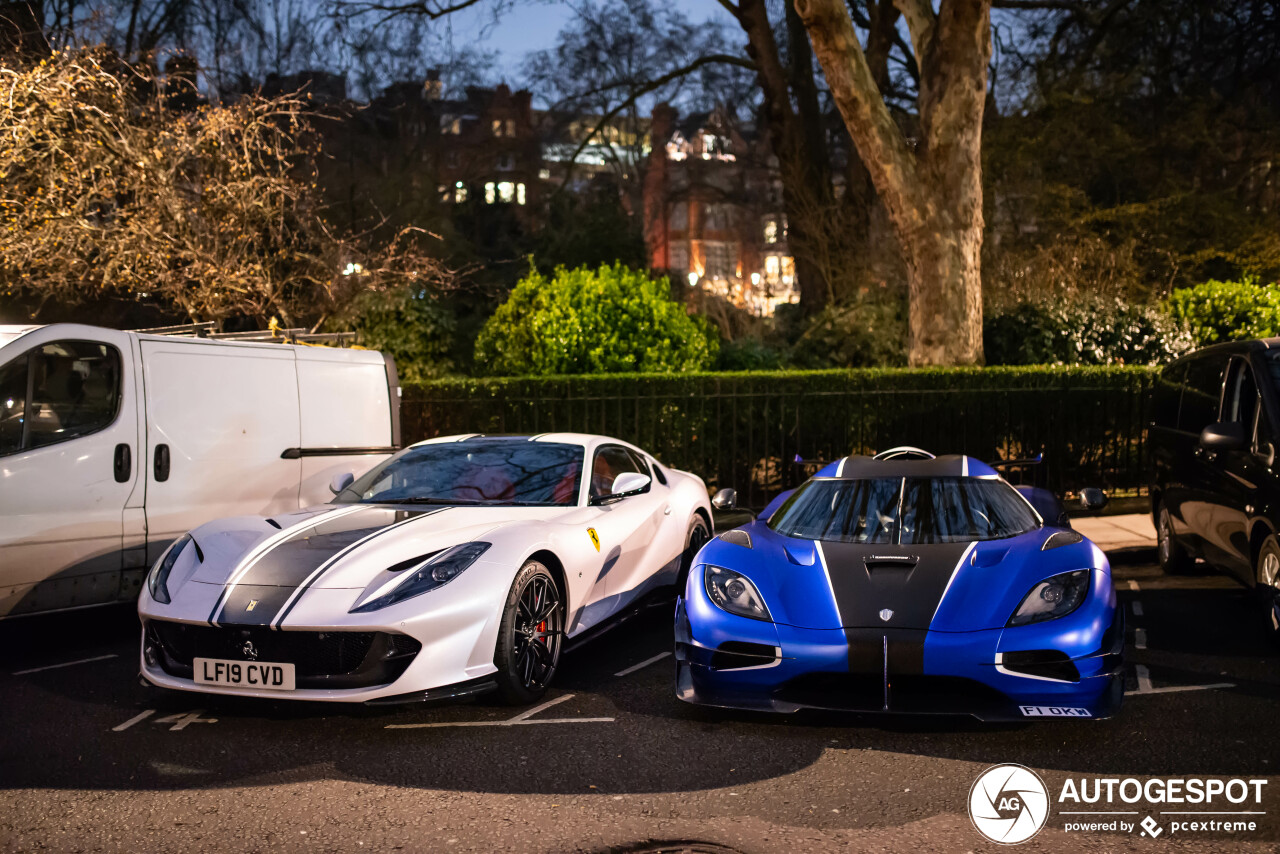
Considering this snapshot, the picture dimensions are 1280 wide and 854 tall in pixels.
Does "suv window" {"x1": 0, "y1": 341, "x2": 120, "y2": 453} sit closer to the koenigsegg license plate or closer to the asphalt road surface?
the asphalt road surface

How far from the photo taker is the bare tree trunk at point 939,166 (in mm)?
14586

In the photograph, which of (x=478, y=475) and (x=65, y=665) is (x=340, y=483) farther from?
(x=65, y=665)

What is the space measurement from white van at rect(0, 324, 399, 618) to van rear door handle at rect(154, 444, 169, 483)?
1cm

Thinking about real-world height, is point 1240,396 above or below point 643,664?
above

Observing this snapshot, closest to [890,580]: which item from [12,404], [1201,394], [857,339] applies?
[1201,394]

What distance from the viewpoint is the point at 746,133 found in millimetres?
38094

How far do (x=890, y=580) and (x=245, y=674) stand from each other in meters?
2.98

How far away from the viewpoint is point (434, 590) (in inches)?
209

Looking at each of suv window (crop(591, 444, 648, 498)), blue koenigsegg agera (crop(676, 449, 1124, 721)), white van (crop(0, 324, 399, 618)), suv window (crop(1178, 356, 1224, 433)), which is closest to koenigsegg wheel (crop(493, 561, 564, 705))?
blue koenigsegg agera (crop(676, 449, 1124, 721))

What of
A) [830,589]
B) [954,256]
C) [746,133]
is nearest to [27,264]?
[954,256]

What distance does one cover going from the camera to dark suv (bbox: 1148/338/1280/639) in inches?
271

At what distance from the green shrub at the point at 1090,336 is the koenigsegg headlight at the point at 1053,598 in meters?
11.4

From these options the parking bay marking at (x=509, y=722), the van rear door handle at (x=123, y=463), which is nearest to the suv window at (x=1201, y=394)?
the parking bay marking at (x=509, y=722)

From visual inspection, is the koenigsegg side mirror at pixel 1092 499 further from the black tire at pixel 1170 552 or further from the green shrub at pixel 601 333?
the green shrub at pixel 601 333
